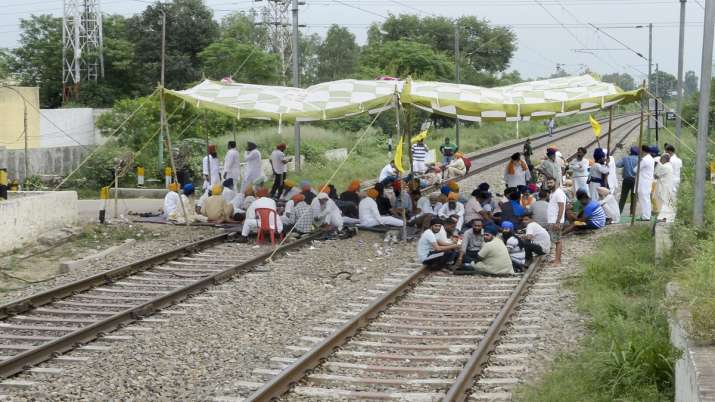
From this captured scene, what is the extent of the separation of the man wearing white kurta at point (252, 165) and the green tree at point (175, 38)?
32.2m

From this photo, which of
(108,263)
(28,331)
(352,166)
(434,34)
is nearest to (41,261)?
(108,263)

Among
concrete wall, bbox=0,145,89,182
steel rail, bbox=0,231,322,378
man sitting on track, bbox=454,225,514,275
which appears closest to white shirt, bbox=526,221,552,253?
man sitting on track, bbox=454,225,514,275

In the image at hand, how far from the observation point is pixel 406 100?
1828 cm

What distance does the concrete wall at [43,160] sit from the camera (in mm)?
27534

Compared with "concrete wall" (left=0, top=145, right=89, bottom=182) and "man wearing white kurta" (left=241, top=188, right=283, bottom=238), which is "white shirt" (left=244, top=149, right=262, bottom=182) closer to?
"man wearing white kurta" (left=241, top=188, right=283, bottom=238)

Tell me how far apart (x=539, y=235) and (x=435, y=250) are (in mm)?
2090

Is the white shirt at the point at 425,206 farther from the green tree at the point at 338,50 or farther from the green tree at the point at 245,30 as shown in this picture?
the green tree at the point at 338,50

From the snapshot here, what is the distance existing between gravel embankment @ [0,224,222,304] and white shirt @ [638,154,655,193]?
8.40 m

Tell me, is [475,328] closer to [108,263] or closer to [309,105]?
[108,263]

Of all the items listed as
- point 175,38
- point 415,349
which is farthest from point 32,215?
point 175,38

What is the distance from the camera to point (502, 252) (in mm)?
15141

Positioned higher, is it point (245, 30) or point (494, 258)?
point (245, 30)

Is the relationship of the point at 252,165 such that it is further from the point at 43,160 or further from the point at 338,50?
the point at 338,50

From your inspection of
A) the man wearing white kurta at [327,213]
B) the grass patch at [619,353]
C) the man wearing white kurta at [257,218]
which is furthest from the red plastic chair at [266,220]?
the grass patch at [619,353]
